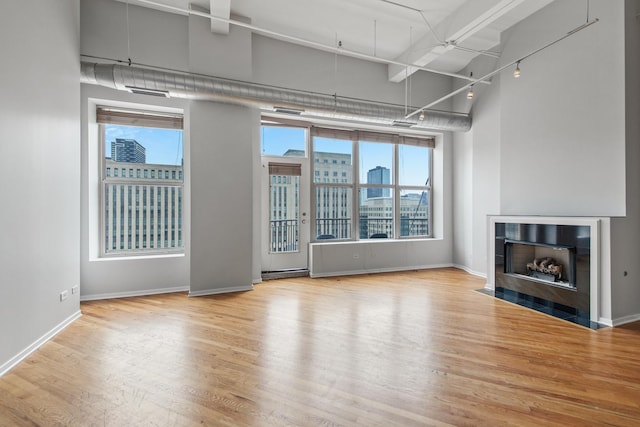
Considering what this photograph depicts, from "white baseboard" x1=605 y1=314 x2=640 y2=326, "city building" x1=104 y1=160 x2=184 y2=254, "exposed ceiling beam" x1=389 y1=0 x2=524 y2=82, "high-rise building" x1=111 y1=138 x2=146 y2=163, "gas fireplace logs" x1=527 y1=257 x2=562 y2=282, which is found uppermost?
"exposed ceiling beam" x1=389 y1=0 x2=524 y2=82

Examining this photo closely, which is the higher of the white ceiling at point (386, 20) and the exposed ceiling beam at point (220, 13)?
the white ceiling at point (386, 20)

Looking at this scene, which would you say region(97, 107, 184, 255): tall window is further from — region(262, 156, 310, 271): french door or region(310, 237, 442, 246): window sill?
region(310, 237, 442, 246): window sill

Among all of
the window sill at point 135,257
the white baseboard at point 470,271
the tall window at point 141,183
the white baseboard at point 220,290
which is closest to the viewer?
the window sill at point 135,257

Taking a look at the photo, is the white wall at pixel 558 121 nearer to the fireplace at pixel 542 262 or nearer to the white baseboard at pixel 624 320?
the fireplace at pixel 542 262

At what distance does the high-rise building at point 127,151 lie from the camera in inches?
185

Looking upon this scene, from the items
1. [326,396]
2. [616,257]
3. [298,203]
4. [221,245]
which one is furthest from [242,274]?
[616,257]

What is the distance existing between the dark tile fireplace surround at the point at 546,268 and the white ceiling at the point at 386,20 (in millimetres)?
3021

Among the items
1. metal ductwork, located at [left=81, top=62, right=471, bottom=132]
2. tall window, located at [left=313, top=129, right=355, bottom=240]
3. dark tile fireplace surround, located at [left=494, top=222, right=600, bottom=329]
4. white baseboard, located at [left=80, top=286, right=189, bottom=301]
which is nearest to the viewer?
dark tile fireplace surround, located at [left=494, top=222, right=600, bottom=329]

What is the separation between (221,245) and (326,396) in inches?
125

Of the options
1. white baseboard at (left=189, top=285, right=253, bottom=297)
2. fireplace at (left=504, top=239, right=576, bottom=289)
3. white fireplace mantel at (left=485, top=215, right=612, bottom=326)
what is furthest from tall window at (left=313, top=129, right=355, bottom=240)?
white fireplace mantel at (left=485, top=215, right=612, bottom=326)

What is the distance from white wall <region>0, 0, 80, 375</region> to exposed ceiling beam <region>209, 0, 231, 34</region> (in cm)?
163

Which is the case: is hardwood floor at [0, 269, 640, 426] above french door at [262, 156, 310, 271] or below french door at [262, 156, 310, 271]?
below

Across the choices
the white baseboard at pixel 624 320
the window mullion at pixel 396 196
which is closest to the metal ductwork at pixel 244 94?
the window mullion at pixel 396 196

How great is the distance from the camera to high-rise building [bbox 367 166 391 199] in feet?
21.4
